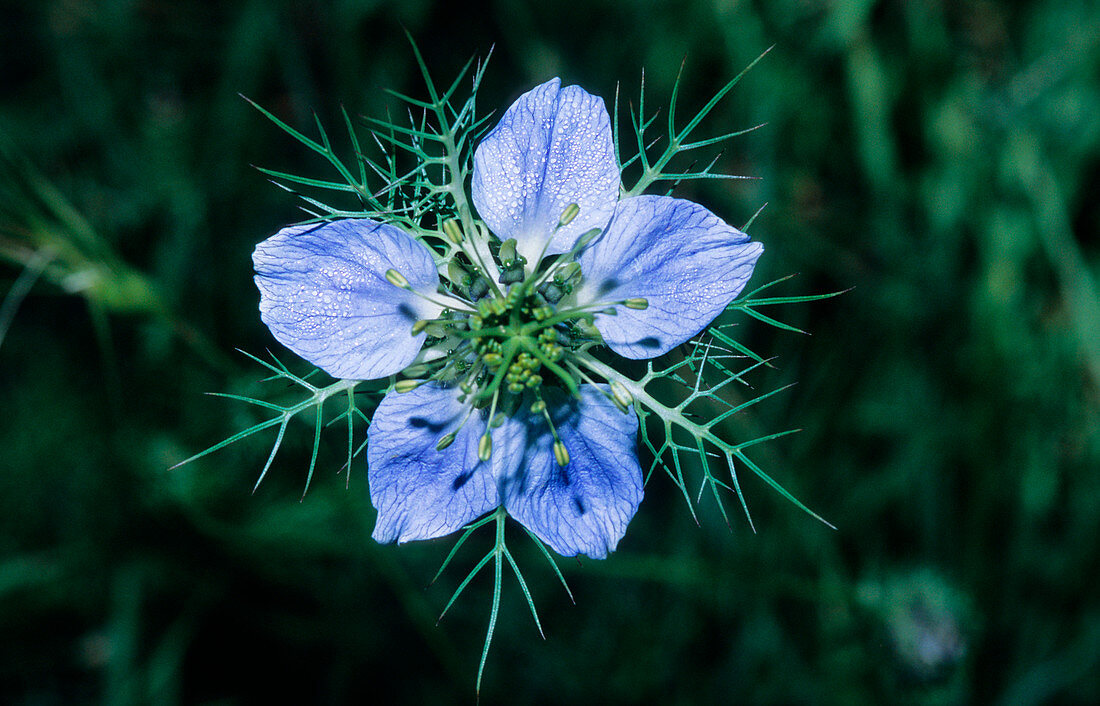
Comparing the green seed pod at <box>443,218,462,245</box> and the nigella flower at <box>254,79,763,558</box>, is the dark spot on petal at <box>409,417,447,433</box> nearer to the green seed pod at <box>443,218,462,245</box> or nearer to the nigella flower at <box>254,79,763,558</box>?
the nigella flower at <box>254,79,763,558</box>

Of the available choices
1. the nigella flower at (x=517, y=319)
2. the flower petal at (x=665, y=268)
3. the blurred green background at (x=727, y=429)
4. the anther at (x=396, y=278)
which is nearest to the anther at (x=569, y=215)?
the nigella flower at (x=517, y=319)

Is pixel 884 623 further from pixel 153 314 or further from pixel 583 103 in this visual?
pixel 153 314

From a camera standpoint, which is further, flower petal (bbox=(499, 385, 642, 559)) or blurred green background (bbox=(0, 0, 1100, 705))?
blurred green background (bbox=(0, 0, 1100, 705))

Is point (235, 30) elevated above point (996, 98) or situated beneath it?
elevated above

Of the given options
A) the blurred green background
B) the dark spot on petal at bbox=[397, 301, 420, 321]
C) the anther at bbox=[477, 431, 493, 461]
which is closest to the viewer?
the anther at bbox=[477, 431, 493, 461]

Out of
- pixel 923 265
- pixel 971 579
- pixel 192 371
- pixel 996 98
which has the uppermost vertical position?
pixel 996 98

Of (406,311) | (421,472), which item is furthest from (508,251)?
(421,472)

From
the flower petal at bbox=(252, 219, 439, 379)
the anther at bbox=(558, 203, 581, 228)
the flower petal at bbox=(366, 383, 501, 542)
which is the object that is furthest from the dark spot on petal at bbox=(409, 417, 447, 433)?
the anther at bbox=(558, 203, 581, 228)

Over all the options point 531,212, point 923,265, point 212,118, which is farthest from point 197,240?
point 923,265
